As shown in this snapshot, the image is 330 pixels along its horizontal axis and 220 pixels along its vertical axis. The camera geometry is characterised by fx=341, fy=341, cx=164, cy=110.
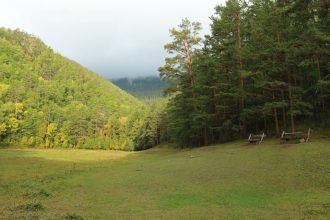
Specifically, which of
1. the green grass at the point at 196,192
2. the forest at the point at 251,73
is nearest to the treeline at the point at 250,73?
the forest at the point at 251,73

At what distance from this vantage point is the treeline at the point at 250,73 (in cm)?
3747

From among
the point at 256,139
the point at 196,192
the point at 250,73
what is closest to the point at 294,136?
the point at 256,139

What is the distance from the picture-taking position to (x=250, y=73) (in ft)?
129

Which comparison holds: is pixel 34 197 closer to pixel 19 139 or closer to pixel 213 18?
pixel 213 18

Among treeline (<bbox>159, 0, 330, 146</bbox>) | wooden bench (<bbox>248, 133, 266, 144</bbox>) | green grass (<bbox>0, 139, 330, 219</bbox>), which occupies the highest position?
treeline (<bbox>159, 0, 330, 146</bbox>)

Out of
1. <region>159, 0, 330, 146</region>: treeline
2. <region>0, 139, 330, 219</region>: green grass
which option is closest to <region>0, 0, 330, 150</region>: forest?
<region>159, 0, 330, 146</region>: treeline

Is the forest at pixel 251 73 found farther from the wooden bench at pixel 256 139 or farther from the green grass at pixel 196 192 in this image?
the green grass at pixel 196 192

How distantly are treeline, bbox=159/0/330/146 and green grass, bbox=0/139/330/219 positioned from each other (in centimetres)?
1217

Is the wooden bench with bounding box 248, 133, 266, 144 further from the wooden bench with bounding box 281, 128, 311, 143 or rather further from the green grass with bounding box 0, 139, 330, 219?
the green grass with bounding box 0, 139, 330, 219

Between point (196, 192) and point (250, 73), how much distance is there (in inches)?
977

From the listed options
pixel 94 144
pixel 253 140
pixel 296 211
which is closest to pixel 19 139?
pixel 94 144

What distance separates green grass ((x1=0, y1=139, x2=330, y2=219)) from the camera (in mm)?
13203

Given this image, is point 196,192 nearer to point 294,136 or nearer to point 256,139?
point 294,136

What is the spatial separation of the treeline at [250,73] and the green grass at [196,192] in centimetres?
1217
